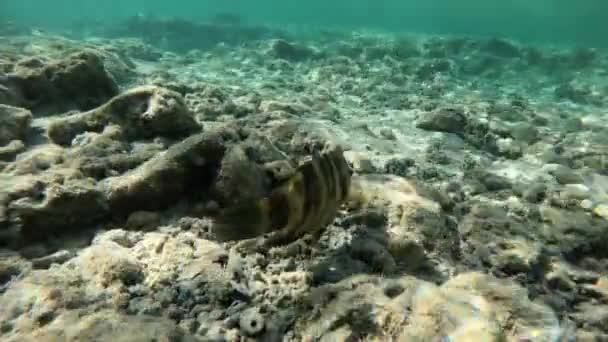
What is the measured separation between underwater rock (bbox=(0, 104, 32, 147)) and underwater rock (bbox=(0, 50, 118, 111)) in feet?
3.15

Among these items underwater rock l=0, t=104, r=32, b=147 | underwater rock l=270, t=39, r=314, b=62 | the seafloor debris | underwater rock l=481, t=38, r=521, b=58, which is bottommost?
the seafloor debris

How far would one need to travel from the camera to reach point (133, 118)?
5.18 metres

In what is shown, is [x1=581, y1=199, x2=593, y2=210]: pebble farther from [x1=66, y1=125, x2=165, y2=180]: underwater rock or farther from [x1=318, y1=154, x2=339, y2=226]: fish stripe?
[x1=66, y1=125, x2=165, y2=180]: underwater rock

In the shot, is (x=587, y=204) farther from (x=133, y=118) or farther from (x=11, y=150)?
(x=11, y=150)

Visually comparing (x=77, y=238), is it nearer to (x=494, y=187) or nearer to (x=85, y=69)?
(x=85, y=69)

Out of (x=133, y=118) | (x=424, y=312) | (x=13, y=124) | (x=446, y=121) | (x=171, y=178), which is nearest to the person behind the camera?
(x=424, y=312)

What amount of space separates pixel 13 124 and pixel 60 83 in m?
1.58

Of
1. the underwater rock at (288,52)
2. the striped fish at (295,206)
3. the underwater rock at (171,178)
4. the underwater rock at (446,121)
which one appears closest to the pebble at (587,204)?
the underwater rock at (446,121)

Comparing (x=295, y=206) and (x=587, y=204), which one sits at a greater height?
(x=295, y=206)

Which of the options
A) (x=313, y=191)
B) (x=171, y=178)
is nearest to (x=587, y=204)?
(x=313, y=191)

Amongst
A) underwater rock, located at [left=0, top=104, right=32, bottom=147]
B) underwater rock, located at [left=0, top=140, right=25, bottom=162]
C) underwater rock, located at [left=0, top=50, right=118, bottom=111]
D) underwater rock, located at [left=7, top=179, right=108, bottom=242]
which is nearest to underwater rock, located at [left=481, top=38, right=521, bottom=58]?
underwater rock, located at [left=0, top=50, right=118, bottom=111]

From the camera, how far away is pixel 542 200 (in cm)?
622

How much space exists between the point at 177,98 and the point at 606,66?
24138 millimetres

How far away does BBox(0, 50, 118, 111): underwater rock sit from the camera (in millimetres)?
6180
